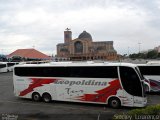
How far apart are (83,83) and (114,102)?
2.40 meters

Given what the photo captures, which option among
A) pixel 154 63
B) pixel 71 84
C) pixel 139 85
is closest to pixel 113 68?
pixel 139 85

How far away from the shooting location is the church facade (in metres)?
164

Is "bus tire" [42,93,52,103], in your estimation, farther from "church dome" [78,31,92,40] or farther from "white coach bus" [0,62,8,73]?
"church dome" [78,31,92,40]

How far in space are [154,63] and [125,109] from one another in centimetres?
778

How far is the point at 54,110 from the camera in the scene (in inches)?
675

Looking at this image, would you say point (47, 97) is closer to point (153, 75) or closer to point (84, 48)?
point (153, 75)

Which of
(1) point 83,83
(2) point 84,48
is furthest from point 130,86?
(2) point 84,48

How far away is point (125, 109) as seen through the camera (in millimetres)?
17172

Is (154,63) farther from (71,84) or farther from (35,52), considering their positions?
(35,52)

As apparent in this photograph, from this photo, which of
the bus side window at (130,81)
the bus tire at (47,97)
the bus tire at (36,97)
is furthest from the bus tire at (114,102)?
the bus tire at (36,97)

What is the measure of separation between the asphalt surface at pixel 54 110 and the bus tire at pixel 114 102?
0.94 feet

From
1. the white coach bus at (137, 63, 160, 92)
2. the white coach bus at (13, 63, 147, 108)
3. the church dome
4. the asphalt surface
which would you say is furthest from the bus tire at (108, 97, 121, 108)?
the church dome

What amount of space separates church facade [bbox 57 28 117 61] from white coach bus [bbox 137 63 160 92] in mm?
132991

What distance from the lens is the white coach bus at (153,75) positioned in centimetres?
2347
